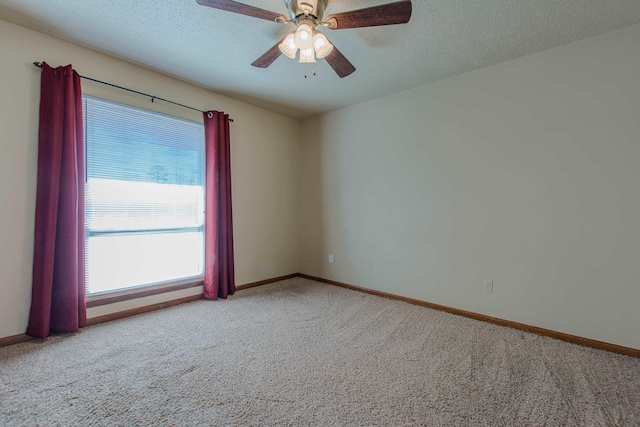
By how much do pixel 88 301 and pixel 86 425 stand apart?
4.93 feet

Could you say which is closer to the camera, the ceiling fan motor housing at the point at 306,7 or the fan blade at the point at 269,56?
the ceiling fan motor housing at the point at 306,7

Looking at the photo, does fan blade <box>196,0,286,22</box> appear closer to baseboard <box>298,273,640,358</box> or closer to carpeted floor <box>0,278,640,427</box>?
carpeted floor <box>0,278,640,427</box>

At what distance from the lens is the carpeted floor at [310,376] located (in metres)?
1.50

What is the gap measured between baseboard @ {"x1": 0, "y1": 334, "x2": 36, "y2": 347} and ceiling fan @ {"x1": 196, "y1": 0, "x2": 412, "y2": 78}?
9.21 ft

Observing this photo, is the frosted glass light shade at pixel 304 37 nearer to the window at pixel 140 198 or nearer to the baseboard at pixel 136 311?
the window at pixel 140 198

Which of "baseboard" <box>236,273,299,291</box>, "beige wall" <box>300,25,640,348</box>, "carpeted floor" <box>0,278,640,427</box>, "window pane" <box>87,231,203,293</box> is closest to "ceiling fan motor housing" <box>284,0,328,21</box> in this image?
"beige wall" <box>300,25,640,348</box>

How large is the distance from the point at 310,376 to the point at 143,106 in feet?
9.73

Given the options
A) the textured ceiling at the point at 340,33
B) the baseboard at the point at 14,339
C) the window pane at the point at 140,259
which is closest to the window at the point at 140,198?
the window pane at the point at 140,259

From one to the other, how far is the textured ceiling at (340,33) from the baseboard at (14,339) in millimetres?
2437

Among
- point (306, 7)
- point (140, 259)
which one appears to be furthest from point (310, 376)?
point (306, 7)

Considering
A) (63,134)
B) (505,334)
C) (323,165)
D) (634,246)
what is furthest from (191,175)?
(634,246)

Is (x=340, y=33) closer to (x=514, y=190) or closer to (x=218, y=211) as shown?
(x=514, y=190)

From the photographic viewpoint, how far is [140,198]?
2.87 m

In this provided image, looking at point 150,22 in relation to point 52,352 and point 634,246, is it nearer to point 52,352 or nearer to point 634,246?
point 52,352
